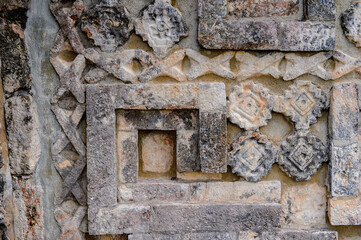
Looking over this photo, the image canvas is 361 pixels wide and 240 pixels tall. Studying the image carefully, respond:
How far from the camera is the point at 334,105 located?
2.12 meters

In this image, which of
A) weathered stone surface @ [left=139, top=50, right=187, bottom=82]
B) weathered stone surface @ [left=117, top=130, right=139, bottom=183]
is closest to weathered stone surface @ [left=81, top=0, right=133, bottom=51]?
weathered stone surface @ [left=139, top=50, right=187, bottom=82]

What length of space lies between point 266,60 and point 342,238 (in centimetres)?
130

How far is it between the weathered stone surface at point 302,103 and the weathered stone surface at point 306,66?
0.07 metres

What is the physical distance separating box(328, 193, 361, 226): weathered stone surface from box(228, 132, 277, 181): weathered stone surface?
489mm

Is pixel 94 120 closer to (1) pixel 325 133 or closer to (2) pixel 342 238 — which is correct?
(1) pixel 325 133

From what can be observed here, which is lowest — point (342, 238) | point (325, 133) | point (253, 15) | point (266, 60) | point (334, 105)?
point (342, 238)

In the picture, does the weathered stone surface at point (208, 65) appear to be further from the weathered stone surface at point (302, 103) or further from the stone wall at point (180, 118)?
the weathered stone surface at point (302, 103)

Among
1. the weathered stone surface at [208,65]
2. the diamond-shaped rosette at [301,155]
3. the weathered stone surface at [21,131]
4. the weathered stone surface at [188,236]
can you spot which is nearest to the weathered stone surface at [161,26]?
the weathered stone surface at [208,65]

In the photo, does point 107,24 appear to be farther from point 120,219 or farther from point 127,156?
point 120,219

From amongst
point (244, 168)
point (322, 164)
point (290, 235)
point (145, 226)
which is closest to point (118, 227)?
point (145, 226)

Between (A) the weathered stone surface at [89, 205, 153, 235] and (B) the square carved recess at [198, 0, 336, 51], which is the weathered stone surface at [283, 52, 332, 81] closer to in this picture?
(B) the square carved recess at [198, 0, 336, 51]

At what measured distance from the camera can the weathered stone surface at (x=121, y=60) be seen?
6.86 ft

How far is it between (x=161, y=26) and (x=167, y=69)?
0.26 metres

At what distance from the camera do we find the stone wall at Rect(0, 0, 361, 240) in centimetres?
207
